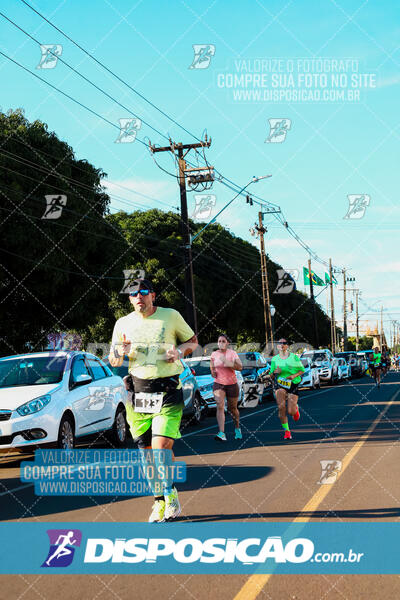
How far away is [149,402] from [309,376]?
2940 centimetres

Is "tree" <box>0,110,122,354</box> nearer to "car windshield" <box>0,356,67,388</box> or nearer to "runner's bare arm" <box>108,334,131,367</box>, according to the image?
"car windshield" <box>0,356,67,388</box>

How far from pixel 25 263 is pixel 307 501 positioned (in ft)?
53.8

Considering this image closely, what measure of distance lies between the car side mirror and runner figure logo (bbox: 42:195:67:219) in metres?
11.7

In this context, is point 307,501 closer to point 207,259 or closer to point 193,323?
point 193,323

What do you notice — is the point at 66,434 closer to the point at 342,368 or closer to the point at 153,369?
the point at 153,369

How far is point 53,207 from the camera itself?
76.1 feet

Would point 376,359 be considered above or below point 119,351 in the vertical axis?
below

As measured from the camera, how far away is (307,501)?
25.1 feet

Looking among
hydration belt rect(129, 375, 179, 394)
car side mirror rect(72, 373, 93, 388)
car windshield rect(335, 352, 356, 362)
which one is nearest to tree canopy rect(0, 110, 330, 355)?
car side mirror rect(72, 373, 93, 388)

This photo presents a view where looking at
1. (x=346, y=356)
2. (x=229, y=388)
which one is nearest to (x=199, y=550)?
(x=229, y=388)

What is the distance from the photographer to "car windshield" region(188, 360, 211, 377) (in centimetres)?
2080

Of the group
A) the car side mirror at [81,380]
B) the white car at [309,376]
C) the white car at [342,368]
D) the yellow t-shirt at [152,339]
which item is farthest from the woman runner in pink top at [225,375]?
the white car at [342,368]

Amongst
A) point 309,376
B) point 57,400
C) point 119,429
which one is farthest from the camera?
point 309,376

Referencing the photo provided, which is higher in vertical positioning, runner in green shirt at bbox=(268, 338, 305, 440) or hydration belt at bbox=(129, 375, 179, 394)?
hydration belt at bbox=(129, 375, 179, 394)
